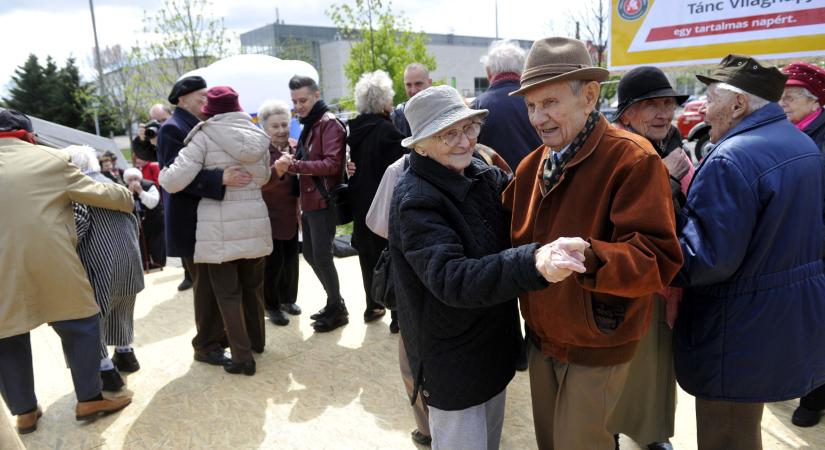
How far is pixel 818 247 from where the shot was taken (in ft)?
6.56

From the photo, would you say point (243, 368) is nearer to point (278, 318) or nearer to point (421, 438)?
point (278, 318)

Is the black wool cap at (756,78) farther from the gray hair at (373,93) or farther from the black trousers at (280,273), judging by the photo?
the black trousers at (280,273)

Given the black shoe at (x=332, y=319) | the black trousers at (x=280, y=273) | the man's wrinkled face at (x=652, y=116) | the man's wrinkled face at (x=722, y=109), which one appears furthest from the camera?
the black trousers at (x=280, y=273)

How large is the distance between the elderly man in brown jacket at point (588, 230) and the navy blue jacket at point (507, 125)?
1446 mm

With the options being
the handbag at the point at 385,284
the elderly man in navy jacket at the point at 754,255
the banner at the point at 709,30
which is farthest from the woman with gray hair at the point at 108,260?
the banner at the point at 709,30

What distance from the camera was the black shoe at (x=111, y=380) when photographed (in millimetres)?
3691

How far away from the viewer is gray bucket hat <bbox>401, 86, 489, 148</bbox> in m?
1.96

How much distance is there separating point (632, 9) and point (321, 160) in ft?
10.2

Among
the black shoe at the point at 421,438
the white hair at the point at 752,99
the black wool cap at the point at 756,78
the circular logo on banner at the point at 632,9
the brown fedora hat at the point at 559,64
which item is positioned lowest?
the black shoe at the point at 421,438

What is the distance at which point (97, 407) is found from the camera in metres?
3.36

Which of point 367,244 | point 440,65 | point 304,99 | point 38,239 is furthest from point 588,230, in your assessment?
point 440,65

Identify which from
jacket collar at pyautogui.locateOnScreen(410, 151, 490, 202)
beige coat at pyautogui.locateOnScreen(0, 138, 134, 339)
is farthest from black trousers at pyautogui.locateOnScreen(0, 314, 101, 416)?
jacket collar at pyautogui.locateOnScreen(410, 151, 490, 202)

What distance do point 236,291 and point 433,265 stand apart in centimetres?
245

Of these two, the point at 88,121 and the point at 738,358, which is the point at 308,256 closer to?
the point at 738,358
